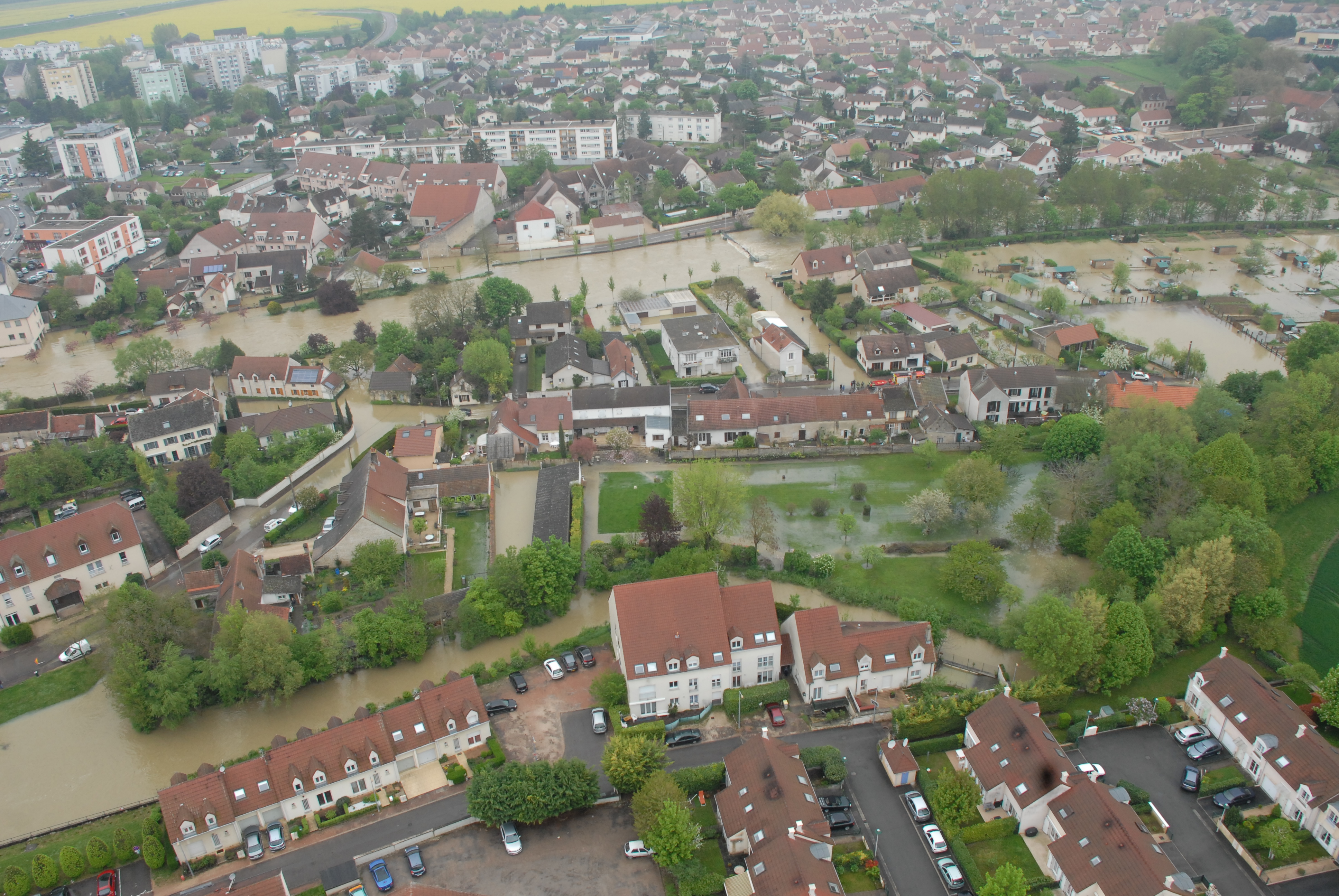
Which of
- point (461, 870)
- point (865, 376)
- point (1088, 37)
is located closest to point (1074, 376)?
point (865, 376)

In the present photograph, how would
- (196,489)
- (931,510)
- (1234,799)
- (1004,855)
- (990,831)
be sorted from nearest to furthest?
(1004,855) → (990,831) → (1234,799) → (931,510) → (196,489)

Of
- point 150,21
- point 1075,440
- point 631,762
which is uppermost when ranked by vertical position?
point 150,21

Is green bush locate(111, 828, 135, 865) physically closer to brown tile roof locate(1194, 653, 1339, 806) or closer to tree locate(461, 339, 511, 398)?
tree locate(461, 339, 511, 398)

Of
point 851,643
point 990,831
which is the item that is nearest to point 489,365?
point 851,643

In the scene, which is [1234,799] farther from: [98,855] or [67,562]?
[67,562]

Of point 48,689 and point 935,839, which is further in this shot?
point 48,689

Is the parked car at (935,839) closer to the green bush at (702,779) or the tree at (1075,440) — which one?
the green bush at (702,779)

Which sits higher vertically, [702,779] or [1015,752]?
[1015,752]

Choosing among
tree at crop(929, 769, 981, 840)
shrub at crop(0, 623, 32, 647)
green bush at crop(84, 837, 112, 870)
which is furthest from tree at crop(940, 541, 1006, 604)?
shrub at crop(0, 623, 32, 647)
